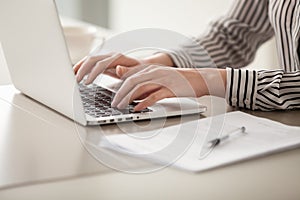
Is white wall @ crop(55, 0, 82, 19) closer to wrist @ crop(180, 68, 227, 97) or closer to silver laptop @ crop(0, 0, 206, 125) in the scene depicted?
silver laptop @ crop(0, 0, 206, 125)

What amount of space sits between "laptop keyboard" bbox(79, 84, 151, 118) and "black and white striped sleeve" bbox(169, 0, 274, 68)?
22.7 inches

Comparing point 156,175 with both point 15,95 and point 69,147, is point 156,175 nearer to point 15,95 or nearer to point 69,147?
point 69,147

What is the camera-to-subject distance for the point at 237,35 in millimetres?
2033

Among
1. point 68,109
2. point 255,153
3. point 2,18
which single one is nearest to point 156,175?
point 255,153

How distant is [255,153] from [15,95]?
25.9 inches

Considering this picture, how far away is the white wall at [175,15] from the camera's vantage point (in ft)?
9.57

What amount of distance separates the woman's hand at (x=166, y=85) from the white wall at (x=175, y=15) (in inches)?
53.9

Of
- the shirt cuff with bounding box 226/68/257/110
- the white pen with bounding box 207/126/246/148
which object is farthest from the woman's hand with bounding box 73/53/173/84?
the white pen with bounding box 207/126/246/148

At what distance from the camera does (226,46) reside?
2.02 meters

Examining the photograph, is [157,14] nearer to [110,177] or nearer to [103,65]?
[103,65]

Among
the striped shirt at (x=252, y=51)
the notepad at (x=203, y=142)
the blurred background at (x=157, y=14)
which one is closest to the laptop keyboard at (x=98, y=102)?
the notepad at (x=203, y=142)

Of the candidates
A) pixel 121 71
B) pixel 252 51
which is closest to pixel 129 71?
pixel 121 71

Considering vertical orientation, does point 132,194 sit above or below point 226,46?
above

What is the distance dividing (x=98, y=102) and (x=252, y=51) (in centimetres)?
85
